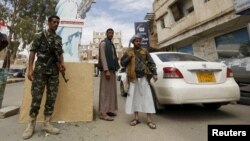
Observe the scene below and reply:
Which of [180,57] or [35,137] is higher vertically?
[180,57]

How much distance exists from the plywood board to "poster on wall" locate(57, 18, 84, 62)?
5.29ft

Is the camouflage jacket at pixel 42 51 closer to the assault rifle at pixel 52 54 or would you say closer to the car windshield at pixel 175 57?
the assault rifle at pixel 52 54

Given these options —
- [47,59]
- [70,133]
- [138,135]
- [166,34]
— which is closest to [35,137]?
[70,133]

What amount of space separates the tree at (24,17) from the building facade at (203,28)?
12086 mm

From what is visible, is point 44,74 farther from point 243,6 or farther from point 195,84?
point 243,6

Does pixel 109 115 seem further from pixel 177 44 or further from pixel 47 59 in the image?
pixel 177 44

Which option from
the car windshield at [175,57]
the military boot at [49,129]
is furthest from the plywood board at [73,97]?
the car windshield at [175,57]

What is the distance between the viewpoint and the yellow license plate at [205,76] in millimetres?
4887

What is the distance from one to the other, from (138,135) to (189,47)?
16115 millimetres

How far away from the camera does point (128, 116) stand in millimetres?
5793

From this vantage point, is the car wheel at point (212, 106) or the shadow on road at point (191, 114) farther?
the car wheel at point (212, 106)

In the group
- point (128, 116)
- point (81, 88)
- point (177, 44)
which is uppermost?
point (177, 44)

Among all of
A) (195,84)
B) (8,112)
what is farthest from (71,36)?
(195,84)

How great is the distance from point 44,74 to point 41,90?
25 centimetres
